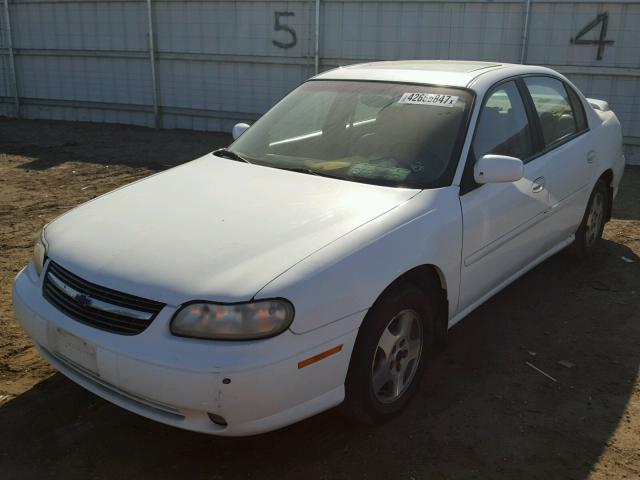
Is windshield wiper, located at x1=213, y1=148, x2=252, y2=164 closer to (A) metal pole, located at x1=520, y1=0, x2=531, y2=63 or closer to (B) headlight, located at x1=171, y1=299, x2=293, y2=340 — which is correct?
(B) headlight, located at x1=171, y1=299, x2=293, y2=340

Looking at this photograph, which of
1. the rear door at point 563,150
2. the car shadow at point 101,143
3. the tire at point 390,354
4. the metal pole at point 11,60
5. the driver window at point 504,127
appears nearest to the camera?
the tire at point 390,354

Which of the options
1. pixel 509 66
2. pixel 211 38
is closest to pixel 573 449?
pixel 509 66

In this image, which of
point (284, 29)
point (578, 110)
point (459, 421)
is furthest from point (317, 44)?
point (459, 421)

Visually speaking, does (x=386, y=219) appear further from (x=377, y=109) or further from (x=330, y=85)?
(x=330, y=85)

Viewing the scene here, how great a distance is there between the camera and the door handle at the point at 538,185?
155 inches

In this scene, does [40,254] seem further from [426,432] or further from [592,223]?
[592,223]

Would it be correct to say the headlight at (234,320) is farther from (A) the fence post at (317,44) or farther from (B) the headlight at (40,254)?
(A) the fence post at (317,44)

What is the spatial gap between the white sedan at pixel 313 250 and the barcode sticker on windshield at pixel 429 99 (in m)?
0.01

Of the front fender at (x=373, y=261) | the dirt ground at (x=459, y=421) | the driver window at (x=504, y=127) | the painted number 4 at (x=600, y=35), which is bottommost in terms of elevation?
the dirt ground at (x=459, y=421)

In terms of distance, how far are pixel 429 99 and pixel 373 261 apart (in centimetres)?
136

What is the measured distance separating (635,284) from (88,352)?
159 inches

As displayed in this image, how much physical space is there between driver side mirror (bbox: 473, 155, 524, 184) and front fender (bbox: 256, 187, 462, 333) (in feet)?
0.62

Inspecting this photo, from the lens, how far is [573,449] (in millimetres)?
2930

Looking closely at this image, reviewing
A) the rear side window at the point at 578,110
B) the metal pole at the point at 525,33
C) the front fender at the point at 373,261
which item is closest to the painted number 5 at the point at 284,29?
the metal pole at the point at 525,33
